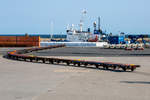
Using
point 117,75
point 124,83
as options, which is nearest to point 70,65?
point 117,75

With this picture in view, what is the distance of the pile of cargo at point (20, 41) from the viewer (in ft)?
157

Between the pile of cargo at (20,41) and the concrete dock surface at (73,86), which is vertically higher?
the pile of cargo at (20,41)

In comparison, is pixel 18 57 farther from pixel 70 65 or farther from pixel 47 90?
pixel 47 90

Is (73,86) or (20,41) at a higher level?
(20,41)

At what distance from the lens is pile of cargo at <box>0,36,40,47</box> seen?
4791 cm

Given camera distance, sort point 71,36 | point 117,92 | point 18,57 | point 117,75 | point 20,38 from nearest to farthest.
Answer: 1. point 117,92
2. point 117,75
3. point 18,57
4. point 20,38
5. point 71,36

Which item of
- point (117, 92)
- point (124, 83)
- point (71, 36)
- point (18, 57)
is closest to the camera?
point (117, 92)

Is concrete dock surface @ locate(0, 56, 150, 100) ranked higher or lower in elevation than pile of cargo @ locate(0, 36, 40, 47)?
lower

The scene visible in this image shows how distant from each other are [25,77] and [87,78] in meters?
3.36

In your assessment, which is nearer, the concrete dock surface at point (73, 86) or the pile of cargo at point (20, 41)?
the concrete dock surface at point (73, 86)

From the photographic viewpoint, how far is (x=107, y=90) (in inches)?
439

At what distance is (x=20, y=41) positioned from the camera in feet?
166

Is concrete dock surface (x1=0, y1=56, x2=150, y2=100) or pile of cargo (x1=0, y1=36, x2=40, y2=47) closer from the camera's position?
concrete dock surface (x1=0, y1=56, x2=150, y2=100)

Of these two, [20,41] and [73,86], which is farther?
[20,41]
